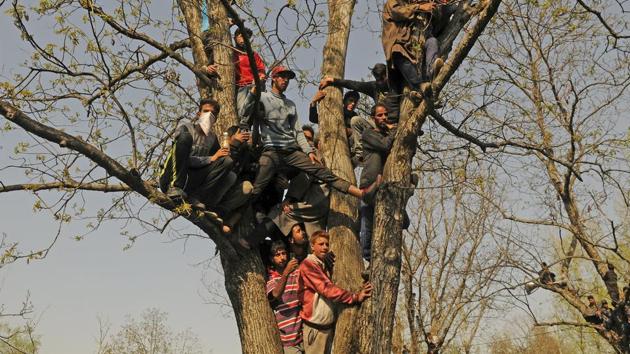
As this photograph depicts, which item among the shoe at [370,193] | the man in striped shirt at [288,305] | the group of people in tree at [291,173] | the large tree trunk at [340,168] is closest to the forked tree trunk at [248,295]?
the group of people in tree at [291,173]

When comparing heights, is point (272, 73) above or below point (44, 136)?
above

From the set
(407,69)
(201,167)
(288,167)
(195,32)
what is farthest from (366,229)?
(195,32)

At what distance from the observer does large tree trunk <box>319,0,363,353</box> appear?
542cm

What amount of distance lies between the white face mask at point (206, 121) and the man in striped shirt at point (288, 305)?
1494 millimetres

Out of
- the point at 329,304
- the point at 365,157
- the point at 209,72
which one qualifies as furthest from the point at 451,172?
the point at 209,72

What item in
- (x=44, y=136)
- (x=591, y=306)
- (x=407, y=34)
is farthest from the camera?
(x=591, y=306)

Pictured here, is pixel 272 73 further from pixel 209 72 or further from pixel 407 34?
pixel 407 34

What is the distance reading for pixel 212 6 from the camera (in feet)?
20.4

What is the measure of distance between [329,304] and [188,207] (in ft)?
5.66

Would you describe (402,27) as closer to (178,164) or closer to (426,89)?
(426,89)

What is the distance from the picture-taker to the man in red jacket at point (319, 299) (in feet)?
17.8

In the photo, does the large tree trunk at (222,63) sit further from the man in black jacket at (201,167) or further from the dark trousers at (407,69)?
the dark trousers at (407,69)

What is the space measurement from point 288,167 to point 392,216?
1.52 meters

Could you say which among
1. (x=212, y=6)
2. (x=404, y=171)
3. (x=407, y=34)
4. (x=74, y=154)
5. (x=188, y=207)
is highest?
(x=212, y=6)
